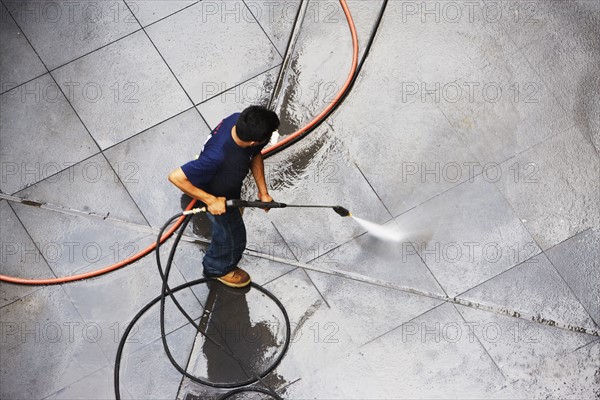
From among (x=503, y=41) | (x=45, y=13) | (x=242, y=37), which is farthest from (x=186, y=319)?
(x=503, y=41)

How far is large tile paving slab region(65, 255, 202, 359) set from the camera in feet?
18.7

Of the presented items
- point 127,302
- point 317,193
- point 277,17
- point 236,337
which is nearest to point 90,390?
point 127,302

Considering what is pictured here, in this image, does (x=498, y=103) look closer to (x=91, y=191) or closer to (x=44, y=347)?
(x=91, y=191)

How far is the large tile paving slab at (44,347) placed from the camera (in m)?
5.61

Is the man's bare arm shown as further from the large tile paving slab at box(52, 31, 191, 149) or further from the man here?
the large tile paving slab at box(52, 31, 191, 149)

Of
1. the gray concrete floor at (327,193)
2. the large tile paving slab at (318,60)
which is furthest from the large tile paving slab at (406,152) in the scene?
the large tile paving slab at (318,60)

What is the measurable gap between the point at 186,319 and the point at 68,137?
83.5 inches

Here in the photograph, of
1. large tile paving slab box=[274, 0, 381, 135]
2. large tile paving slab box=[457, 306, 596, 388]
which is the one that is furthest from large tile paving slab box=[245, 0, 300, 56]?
large tile paving slab box=[457, 306, 596, 388]

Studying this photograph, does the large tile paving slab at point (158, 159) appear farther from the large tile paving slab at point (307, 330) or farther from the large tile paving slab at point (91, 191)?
the large tile paving slab at point (307, 330)

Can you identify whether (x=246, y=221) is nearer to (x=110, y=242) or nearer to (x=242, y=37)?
(x=110, y=242)

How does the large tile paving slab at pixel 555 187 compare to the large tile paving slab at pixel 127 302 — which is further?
the large tile paving slab at pixel 555 187

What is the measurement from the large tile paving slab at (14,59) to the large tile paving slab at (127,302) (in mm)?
2170

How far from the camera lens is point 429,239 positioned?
5.86 m

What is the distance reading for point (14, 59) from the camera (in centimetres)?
646
